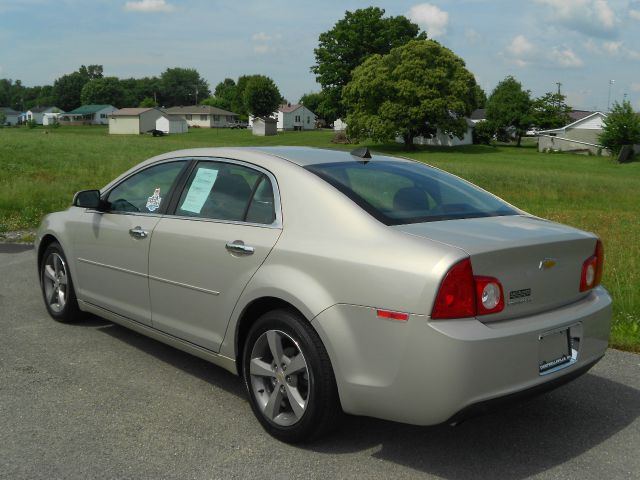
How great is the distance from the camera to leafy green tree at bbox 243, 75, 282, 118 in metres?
112

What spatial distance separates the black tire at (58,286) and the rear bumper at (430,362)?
10.4 ft

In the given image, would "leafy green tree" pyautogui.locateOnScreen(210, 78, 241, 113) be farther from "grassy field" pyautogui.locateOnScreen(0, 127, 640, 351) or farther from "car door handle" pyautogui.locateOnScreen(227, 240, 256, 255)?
"car door handle" pyautogui.locateOnScreen(227, 240, 256, 255)

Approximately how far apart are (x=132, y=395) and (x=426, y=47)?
62.5 meters

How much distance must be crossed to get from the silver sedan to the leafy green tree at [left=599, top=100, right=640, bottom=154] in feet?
210

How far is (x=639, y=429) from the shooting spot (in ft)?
13.0

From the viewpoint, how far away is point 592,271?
3.81m

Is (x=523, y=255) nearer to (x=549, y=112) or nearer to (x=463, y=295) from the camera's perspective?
(x=463, y=295)

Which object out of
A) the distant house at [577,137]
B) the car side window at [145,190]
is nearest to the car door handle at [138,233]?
the car side window at [145,190]

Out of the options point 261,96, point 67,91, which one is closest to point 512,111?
point 261,96

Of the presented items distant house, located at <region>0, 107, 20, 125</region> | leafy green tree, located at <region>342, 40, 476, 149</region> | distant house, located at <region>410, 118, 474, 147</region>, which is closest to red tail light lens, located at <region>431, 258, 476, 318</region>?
leafy green tree, located at <region>342, 40, 476, 149</region>

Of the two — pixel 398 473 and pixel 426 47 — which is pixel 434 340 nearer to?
pixel 398 473

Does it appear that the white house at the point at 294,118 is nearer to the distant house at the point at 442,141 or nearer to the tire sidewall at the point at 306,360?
the distant house at the point at 442,141

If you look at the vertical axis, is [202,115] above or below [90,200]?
above

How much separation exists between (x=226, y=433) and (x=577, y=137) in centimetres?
8163
